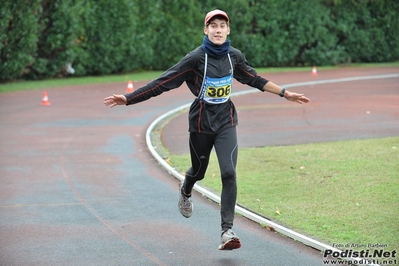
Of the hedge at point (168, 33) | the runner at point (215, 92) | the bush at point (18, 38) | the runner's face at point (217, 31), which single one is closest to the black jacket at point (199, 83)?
the runner at point (215, 92)

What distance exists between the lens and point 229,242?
755 cm

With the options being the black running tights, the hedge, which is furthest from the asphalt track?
the hedge

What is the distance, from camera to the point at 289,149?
14.4 m

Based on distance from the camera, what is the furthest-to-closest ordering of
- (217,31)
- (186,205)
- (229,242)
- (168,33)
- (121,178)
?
(168,33) → (121,178) → (186,205) → (217,31) → (229,242)

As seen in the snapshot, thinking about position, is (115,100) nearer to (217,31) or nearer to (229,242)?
(217,31)

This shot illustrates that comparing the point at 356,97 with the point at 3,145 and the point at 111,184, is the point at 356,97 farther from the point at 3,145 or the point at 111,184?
the point at 111,184

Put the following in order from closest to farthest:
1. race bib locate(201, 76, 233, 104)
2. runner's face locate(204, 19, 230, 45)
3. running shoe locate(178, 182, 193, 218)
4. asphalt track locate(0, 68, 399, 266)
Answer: runner's face locate(204, 19, 230, 45), race bib locate(201, 76, 233, 104), asphalt track locate(0, 68, 399, 266), running shoe locate(178, 182, 193, 218)

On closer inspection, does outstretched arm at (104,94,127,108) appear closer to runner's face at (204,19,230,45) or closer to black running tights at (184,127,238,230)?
black running tights at (184,127,238,230)

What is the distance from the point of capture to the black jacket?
778cm

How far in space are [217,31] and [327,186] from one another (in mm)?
3944

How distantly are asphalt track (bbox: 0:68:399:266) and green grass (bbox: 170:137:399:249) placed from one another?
0.52 m

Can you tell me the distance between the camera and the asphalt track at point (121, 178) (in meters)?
7.95

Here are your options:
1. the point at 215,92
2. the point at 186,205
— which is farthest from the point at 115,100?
the point at 186,205

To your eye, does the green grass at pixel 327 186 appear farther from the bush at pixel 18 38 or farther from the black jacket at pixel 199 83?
the bush at pixel 18 38
